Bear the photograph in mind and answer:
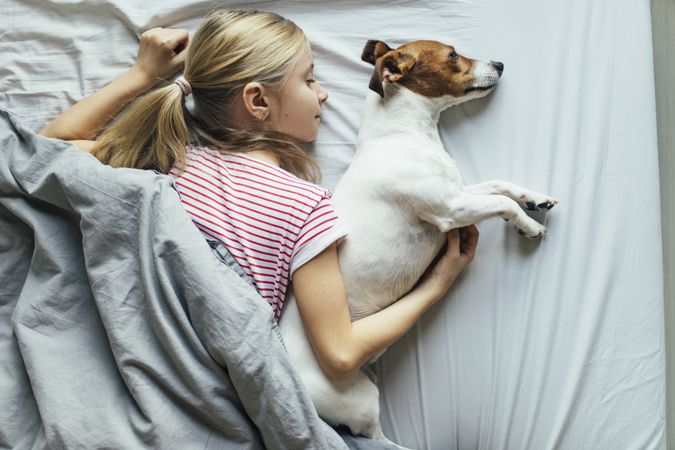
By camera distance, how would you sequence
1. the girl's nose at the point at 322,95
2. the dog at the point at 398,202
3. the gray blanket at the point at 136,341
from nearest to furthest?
the gray blanket at the point at 136,341, the dog at the point at 398,202, the girl's nose at the point at 322,95

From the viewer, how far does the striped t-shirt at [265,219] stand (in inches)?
46.8

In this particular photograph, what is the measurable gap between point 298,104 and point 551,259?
0.55m

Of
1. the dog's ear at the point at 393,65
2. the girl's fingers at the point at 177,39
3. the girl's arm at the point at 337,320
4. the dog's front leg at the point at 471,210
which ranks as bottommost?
the girl's arm at the point at 337,320

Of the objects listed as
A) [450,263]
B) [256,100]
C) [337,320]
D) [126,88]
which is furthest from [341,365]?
[126,88]

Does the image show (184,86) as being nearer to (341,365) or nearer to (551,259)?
(341,365)

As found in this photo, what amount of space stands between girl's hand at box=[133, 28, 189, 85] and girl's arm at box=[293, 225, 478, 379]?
535 mm

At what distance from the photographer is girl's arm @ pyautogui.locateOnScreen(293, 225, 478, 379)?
3.83ft

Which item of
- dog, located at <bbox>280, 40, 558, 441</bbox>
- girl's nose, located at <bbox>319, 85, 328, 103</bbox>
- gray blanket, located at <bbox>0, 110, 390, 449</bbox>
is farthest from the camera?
girl's nose, located at <bbox>319, 85, 328, 103</bbox>

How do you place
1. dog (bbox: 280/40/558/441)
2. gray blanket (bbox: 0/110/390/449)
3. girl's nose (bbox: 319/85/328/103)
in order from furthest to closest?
1. girl's nose (bbox: 319/85/328/103)
2. dog (bbox: 280/40/558/441)
3. gray blanket (bbox: 0/110/390/449)

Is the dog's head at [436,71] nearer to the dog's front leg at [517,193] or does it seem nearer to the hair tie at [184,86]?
the dog's front leg at [517,193]

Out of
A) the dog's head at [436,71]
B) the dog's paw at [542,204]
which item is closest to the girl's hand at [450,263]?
the dog's paw at [542,204]

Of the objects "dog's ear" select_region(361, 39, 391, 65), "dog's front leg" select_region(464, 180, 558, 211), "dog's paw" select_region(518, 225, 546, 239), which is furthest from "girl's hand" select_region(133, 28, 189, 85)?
"dog's paw" select_region(518, 225, 546, 239)

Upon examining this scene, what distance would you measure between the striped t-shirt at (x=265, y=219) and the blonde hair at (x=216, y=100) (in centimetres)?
8

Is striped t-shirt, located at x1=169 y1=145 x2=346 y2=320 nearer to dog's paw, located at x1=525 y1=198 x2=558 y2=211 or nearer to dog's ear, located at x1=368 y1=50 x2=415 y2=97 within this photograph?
dog's ear, located at x1=368 y1=50 x2=415 y2=97
